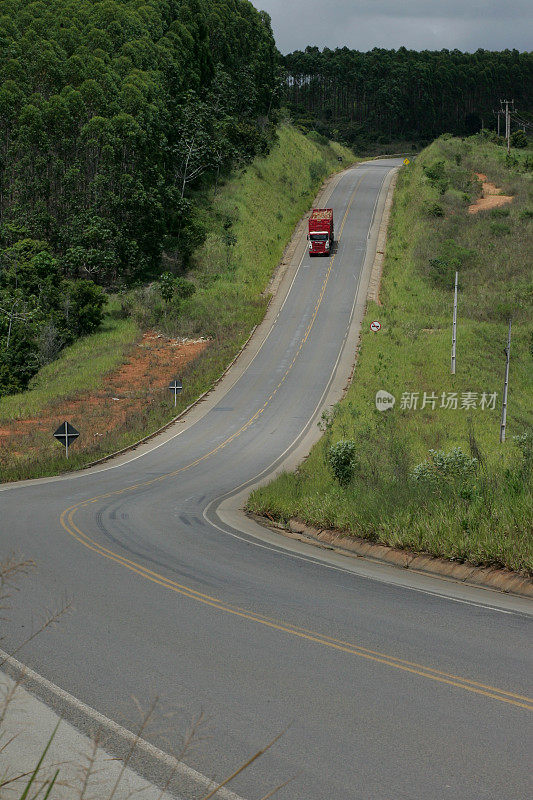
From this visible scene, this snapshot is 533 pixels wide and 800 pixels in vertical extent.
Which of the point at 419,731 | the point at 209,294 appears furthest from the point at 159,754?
the point at 209,294

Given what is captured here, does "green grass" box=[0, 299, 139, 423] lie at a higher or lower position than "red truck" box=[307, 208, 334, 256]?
lower

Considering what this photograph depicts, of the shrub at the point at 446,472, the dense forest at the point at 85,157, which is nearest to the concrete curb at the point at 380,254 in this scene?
the dense forest at the point at 85,157

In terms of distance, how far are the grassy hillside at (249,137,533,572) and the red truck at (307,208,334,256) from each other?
22.7 ft

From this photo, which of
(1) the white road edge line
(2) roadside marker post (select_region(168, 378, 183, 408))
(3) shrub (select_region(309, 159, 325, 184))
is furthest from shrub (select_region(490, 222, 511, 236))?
(1) the white road edge line

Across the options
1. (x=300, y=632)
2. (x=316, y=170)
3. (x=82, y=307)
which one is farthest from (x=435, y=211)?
(x=300, y=632)

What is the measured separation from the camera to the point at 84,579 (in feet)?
37.1

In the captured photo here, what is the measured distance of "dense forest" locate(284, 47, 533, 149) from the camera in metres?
171

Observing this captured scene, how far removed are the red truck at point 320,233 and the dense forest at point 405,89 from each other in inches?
3872

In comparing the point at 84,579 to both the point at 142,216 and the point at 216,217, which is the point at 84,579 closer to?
the point at 142,216

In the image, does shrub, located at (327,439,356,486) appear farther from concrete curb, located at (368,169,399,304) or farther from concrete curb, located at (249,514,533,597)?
concrete curb, located at (368,169,399,304)

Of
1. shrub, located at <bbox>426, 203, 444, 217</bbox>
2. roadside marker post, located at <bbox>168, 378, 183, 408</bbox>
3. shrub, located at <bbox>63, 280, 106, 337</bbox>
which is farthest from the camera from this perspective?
shrub, located at <bbox>426, 203, 444, 217</bbox>

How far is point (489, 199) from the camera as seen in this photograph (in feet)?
275

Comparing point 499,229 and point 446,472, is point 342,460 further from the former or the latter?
point 499,229

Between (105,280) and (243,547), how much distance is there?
56.3 metres
